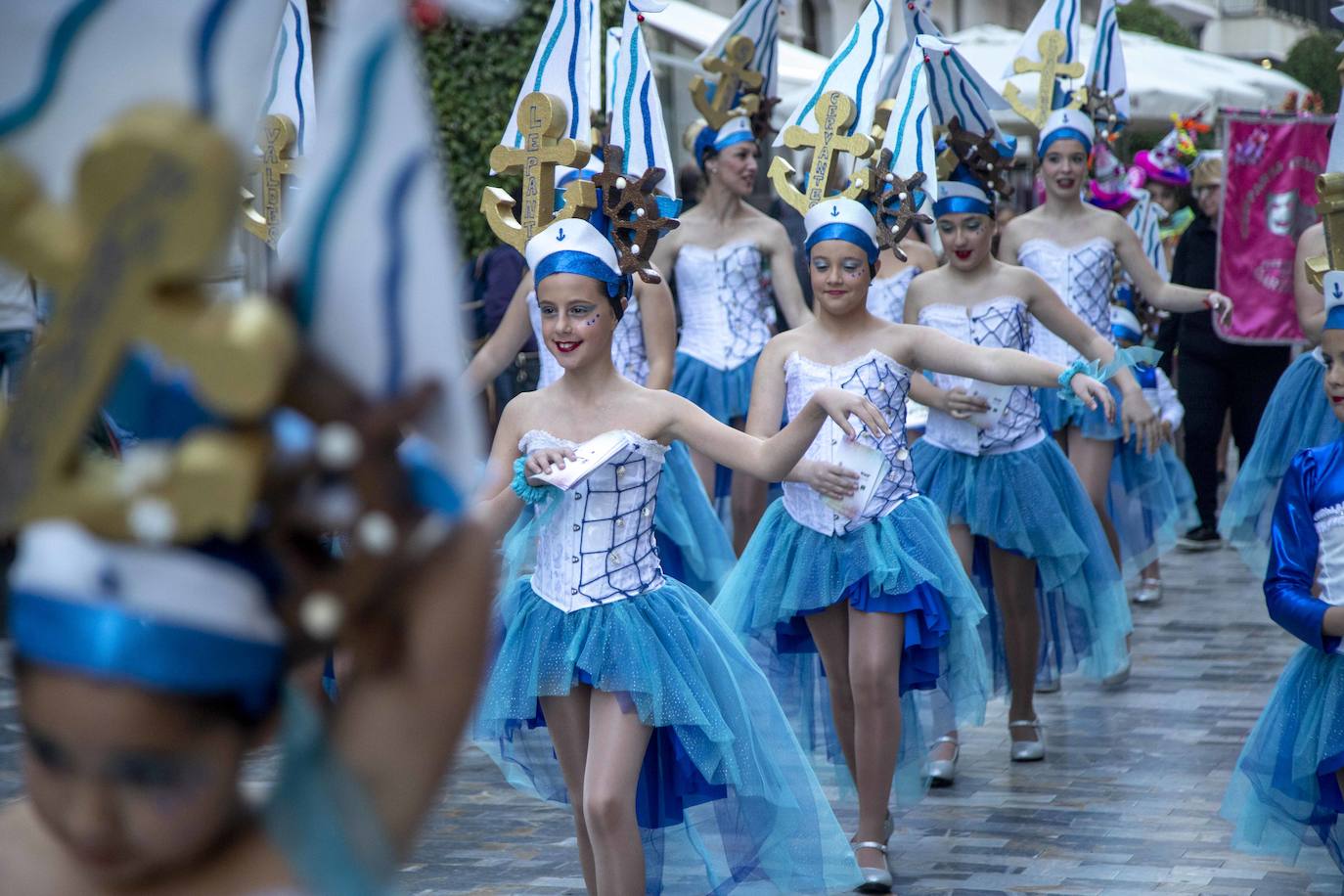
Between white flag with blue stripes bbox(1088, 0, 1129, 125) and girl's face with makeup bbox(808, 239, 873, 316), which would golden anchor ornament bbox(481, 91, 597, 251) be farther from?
white flag with blue stripes bbox(1088, 0, 1129, 125)

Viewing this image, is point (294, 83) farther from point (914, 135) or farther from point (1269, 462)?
point (1269, 462)

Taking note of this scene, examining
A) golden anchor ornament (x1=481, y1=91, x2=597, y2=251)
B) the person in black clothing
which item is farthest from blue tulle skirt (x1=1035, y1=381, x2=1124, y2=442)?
golden anchor ornament (x1=481, y1=91, x2=597, y2=251)

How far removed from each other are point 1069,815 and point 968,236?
91.3 inches

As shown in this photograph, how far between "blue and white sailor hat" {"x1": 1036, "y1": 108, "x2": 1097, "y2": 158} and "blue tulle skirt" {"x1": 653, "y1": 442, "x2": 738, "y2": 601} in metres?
2.81

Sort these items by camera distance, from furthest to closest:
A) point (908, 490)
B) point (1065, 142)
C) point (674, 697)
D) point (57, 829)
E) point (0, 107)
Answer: point (1065, 142) → point (908, 490) → point (674, 697) → point (57, 829) → point (0, 107)

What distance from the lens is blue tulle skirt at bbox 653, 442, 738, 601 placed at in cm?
684

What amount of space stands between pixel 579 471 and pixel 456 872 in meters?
1.62

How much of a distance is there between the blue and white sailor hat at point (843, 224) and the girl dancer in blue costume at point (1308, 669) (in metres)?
1.52

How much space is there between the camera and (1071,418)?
27.6 feet

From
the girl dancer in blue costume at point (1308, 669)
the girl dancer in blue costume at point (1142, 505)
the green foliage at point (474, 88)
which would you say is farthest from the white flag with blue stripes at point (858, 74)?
the green foliage at point (474, 88)

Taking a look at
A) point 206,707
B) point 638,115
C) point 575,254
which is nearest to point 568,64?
point 638,115

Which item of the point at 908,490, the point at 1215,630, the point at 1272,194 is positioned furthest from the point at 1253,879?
the point at 1272,194

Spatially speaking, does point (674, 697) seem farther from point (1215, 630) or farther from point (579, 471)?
point (1215, 630)

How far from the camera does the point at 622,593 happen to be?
4641 mm
